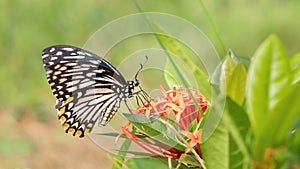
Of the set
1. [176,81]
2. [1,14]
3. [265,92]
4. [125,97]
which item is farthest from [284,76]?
[1,14]

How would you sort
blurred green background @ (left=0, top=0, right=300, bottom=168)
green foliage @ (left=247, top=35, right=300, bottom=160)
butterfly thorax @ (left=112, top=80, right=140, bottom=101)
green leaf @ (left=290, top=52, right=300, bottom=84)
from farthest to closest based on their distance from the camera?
1. blurred green background @ (left=0, top=0, right=300, bottom=168)
2. butterfly thorax @ (left=112, top=80, right=140, bottom=101)
3. green leaf @ (left=290, top=52, right=300, bottom=84)
4. green foliage @ (left=247, top=35, right=300, bottom=160)

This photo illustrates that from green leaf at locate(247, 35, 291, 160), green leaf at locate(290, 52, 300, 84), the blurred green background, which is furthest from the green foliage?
the blurred green background

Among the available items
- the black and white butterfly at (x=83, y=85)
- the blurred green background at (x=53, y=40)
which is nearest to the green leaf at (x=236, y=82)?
the black and white butterfly at (x=83, y=85)

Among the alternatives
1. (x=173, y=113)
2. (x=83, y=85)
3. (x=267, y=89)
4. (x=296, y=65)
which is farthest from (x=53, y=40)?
(x=267, y=89)

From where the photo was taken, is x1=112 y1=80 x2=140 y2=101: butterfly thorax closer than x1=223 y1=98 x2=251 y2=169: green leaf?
No

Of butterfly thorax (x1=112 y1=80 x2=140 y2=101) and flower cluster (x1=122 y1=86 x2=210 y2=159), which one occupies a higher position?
butterfly thorax (x1=112 y1=80 x2=140 y2=101)

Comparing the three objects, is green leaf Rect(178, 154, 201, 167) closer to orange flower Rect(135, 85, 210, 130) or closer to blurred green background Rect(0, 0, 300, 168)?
orange flower Rect(135, 85, 210, 130)

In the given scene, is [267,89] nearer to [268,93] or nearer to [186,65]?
[268,93]

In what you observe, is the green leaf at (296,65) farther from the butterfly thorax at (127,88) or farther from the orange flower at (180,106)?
the butterfly thorax at (127,88)

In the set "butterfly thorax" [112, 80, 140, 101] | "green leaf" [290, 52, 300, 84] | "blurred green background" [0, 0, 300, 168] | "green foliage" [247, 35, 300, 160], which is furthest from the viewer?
"blurred green background" [0, 0, 300, 168]
